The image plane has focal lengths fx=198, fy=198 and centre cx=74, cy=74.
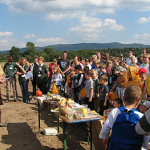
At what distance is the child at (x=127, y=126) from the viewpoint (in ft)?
6.77

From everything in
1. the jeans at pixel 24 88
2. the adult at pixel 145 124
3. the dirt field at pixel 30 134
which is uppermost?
the adult at pixel 145 124

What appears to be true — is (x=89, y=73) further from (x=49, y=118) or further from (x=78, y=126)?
(x=49, y=118)

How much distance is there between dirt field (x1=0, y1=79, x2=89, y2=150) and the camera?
14.4 ft

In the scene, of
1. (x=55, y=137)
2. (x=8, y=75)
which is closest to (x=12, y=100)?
(x=8, y=75)

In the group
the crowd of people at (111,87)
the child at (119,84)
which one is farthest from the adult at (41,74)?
the child at (119,84)

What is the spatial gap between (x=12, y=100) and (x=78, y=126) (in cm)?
423

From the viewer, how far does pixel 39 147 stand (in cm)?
435

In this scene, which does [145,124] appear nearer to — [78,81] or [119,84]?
[119,84]

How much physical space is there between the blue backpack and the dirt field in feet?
7.70

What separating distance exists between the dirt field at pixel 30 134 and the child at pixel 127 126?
2.33 metres

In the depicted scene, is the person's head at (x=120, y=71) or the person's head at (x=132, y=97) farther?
the person's head at (x=120, y=71)

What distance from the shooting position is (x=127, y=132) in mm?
2064

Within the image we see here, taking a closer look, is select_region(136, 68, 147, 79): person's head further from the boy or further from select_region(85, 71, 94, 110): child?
the boy

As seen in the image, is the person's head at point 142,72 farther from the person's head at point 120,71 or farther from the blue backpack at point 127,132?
the blue backpack at point 127,132
